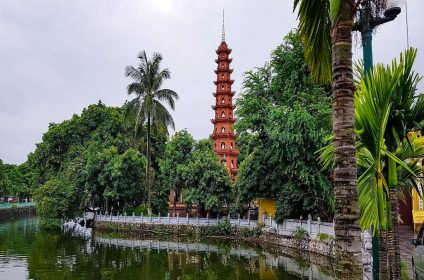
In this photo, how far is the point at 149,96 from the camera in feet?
109

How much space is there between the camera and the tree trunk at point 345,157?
3.81m

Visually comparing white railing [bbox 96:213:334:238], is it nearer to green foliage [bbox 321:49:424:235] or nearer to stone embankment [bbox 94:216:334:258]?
stone embankment [bbox 94:216:334:258]

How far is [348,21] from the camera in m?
4.14

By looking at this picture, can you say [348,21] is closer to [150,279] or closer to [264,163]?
[150,279]

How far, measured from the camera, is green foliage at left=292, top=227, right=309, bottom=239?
22.8 meters

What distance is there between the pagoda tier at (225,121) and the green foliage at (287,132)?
42.0ft

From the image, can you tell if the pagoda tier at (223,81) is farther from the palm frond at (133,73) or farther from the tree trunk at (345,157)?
the tree trunk at (345,157)

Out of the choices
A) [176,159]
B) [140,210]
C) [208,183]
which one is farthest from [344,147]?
[140,210]

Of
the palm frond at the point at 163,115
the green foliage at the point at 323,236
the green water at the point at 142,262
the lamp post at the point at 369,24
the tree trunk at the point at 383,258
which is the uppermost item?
the palm frond at the point at 163,115

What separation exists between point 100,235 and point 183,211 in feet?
32.4

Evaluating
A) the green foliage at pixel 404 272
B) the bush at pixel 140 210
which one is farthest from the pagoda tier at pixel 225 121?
the green foliage at pixel 404 272

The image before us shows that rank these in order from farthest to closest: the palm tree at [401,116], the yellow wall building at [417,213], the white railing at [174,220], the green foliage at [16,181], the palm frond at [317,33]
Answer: the green foliage at [16,181] < the white railing at [174,220] < the yellow wall building at [417,213] < the palm tree at [401,116] < the palm frond at [317,33]

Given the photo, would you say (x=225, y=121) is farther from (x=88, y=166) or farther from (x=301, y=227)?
(x=301, y=227)

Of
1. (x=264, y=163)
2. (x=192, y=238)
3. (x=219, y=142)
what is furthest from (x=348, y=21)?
(x=219, y=142)
